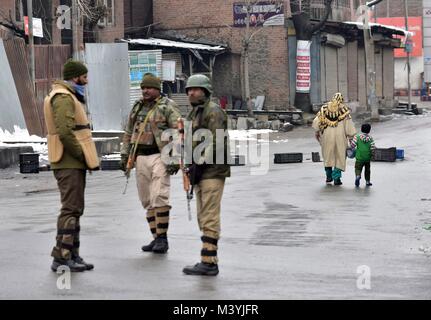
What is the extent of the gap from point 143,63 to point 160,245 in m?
31.3

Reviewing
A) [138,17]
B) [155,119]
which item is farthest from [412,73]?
[155,119]

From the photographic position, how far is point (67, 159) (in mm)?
9555

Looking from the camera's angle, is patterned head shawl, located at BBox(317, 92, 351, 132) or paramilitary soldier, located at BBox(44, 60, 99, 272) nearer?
paramilitary soldier, located at BBox(44, 60, 99, 272)

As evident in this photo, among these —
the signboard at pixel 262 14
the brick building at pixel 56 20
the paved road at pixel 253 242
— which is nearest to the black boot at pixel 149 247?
the paved road at pixel 253 242

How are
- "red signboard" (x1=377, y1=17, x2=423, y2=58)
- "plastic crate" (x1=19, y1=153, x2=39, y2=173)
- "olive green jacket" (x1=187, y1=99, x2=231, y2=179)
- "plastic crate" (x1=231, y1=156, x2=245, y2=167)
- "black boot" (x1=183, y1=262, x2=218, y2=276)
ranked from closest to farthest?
"black boot" (x1=183, y1=262, x2=218, y2=276) → "olive green jacket" (x1=187, y1=99, x2=231, y2=179) → "plastic crate" (x1=19, y1=153, x2=39, y2=173) → "plastic crate" (x1=231, y1=156, x2=245, y2=167) → "red signboard" (x1=377, y1=17, x2=423, y2=58)

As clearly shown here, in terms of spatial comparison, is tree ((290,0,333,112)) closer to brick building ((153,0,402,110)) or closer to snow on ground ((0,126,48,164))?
brick building ((153,0,402,110))

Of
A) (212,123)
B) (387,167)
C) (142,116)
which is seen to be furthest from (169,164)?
(387,167)

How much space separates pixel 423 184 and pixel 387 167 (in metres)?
3.65

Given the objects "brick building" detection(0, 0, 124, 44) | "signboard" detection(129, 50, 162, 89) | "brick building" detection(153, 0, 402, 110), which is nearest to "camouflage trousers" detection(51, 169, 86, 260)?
"brick building" detection(0, 0, 124, 44)

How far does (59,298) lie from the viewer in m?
8.23

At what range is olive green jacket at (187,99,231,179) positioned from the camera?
957 cm

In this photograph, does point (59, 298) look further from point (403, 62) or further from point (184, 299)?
point (403, 62)

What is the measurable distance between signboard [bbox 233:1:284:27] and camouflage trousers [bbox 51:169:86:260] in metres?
38.1

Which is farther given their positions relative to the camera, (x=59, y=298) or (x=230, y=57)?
(x=230, y=57)
